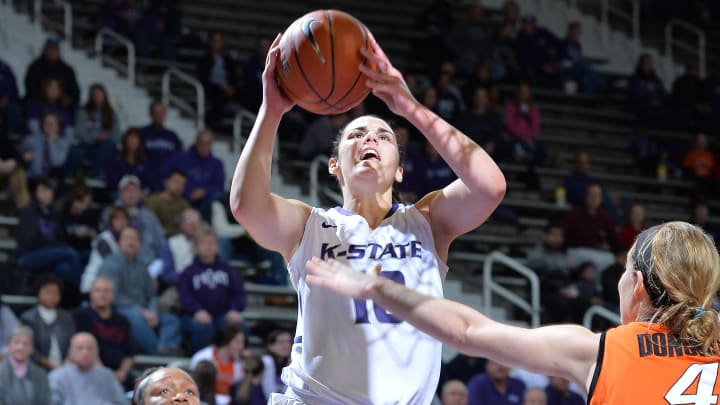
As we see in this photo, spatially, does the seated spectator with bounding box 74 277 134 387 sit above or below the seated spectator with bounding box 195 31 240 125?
below

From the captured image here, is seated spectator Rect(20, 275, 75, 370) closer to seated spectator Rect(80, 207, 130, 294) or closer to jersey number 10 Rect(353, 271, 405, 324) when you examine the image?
seated spectator Rect(80, 207, 130, 294)

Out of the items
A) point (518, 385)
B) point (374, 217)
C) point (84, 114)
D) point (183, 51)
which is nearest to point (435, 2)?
point (183, 51)

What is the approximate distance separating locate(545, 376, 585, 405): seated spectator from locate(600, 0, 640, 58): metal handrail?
852 centimetres

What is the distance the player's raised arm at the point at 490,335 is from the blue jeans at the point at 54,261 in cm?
699

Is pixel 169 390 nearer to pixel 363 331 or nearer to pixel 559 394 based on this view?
pixel 363 331

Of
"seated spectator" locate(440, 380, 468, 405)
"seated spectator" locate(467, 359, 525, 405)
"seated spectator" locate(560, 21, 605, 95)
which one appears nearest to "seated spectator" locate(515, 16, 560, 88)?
"seated spectator" locate(560, 21, 605, 95)

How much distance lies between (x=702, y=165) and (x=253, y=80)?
19.3 ft

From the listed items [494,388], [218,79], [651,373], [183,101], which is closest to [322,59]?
[651,373]

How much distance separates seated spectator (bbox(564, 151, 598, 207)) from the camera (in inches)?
525

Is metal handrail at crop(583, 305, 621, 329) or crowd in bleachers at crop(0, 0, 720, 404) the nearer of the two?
crowd in bleachers at crop(0, 0, 720, 404)

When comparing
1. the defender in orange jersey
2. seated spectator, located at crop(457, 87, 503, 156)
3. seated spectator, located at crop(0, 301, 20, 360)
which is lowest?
seated spectator, located at crop(0, 301, 20, 360)

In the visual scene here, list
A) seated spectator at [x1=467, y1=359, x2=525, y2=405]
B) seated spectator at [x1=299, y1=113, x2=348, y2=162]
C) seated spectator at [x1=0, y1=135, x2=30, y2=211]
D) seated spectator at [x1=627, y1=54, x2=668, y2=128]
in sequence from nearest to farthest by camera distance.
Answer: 1. seated spectator at [x1=467, y1=359, x2=525, y2=405]
2. seated spectator at [x1=0, y1=135, x2=30, y2=211]
3. seated spectator at [x1=299, y1=113, x2=348, y2=162]
4. seated spectator at [x1=627, y1=54, x2=668, y2=128]

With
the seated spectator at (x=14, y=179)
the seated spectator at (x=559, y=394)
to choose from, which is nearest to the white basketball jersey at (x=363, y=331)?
the seated spectator at (x=559, y=394)

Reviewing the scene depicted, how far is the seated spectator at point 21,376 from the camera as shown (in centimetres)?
819
